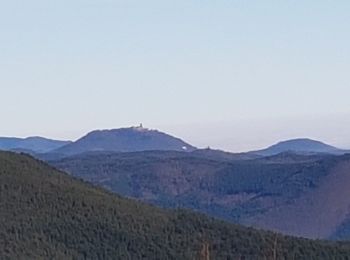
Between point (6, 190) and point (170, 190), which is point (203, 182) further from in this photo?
point (6, 190)

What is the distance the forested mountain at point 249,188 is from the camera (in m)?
162

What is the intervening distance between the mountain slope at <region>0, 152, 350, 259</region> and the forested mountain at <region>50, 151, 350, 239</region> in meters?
79.7

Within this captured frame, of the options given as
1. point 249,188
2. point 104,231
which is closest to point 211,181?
point 249,188

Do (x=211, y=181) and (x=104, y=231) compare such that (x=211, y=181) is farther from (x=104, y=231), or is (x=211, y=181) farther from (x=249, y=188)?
(x=104, y=231)

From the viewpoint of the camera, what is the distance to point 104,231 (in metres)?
67.6

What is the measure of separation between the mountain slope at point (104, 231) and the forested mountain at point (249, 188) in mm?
79713

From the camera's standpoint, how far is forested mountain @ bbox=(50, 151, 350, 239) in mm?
161625

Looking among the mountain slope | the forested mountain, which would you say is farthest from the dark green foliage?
the mountain slope

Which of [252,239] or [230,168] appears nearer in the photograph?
[252,239]

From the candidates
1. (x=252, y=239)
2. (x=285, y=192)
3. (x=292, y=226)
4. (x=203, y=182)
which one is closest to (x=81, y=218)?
(x=252, y=239)

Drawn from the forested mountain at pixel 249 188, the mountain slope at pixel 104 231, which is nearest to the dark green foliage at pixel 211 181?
the forested mountain at pixel 249 188

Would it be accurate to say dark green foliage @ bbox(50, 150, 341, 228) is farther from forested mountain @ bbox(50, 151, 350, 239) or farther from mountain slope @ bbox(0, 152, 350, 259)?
mountain slope @ bbox(0, 152, 350, 259)

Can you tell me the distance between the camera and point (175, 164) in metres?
192

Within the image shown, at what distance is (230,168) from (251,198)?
592 inches
